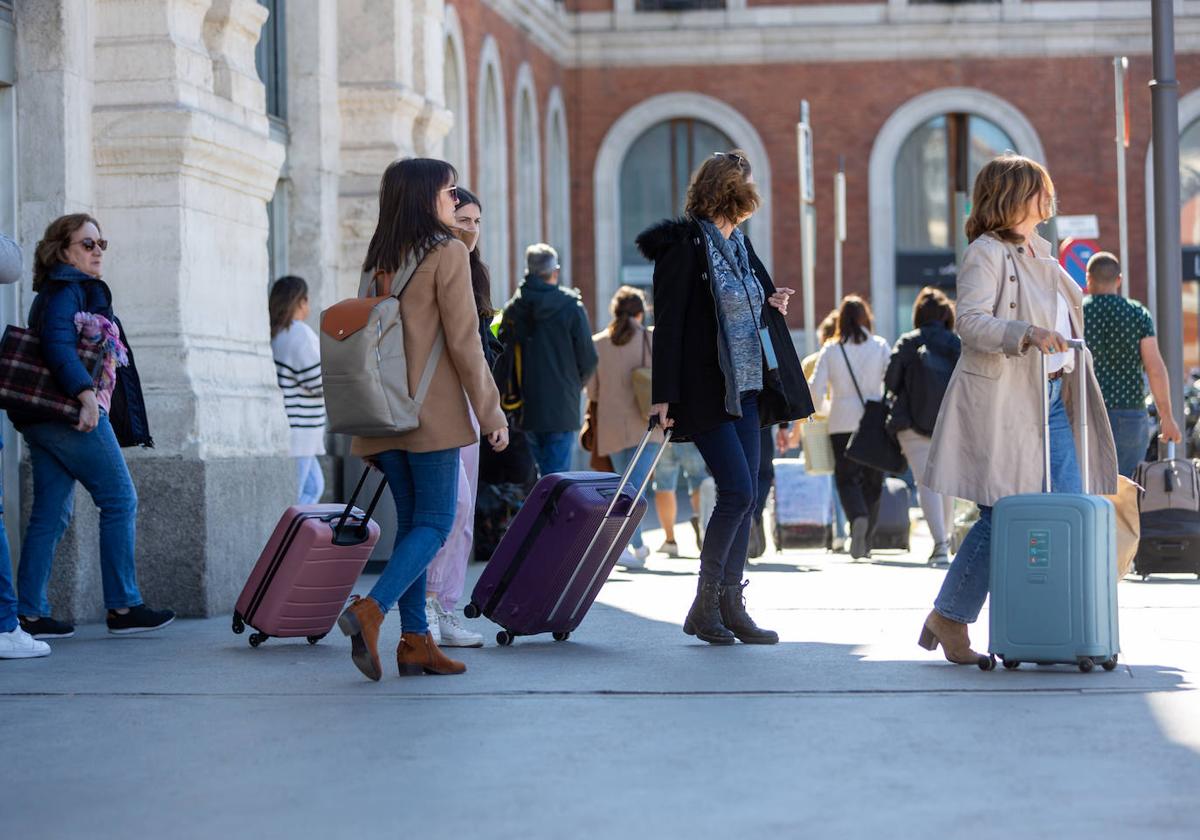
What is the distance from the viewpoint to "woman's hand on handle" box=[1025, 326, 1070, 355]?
744 cm

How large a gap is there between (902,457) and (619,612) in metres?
4.58

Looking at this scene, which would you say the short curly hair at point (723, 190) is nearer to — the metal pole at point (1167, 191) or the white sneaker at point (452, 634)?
the white sneaker at point (452, 634)

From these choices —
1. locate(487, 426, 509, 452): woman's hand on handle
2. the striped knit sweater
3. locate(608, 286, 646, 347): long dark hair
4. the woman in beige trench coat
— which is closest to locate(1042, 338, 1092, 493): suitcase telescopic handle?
the woman in beige trench coat

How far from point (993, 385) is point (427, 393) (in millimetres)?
1919

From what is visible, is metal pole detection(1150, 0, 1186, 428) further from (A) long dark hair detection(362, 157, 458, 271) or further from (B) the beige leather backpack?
(B) the beige leather backpack

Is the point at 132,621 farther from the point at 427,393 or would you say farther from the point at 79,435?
the point at 427,393

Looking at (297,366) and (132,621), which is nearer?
(132,621)

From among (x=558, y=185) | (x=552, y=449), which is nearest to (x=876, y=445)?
(x=552, y=449)

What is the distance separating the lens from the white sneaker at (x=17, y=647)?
8.72 m

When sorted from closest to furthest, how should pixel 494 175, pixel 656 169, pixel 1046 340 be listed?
pixel 1046 340 < pixel 494 175 < pixel 656 169

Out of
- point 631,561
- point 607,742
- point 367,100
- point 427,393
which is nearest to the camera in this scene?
point 607,742

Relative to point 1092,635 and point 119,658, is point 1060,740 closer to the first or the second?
point 1092,635

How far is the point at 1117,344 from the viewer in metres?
12.7

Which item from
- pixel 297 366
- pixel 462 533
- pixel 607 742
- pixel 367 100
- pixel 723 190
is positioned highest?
pixel 367 100
